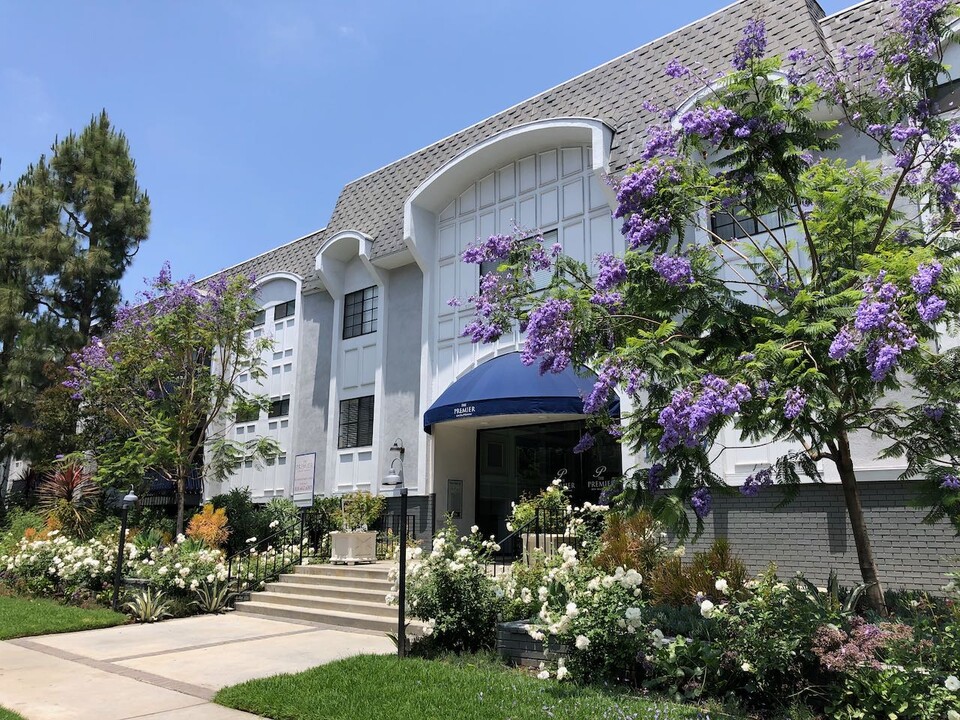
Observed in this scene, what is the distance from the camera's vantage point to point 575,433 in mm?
17719

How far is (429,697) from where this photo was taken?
6.88 meters

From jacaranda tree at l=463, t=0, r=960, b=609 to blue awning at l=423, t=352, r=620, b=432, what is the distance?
6468 millimetres

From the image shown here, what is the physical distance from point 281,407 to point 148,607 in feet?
34.5

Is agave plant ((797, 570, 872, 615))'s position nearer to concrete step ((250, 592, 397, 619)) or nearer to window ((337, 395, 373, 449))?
concrete step ((250, 592, 397, 619))

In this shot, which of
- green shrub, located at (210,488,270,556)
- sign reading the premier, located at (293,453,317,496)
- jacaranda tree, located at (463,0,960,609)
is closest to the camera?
jacaranda tree, located at (463,0,960,609)

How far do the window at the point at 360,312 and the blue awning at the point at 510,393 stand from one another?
527 cm

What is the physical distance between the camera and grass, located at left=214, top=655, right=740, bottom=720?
6.27 meters

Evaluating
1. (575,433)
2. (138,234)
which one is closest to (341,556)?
(575,433)

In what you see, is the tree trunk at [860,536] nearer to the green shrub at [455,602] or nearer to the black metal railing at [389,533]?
the green shrub at [455,602]

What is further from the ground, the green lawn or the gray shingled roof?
the gray shingled roof

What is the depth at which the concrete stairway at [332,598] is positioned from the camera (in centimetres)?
1237

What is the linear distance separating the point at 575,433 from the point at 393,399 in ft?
16.1

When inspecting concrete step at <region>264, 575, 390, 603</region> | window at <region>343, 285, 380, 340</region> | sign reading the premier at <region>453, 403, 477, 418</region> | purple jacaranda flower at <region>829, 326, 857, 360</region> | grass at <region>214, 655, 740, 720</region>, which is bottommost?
grass at <region>214, 655, 740, 720</region>

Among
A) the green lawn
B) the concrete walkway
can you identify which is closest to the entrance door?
the concrete walkway
